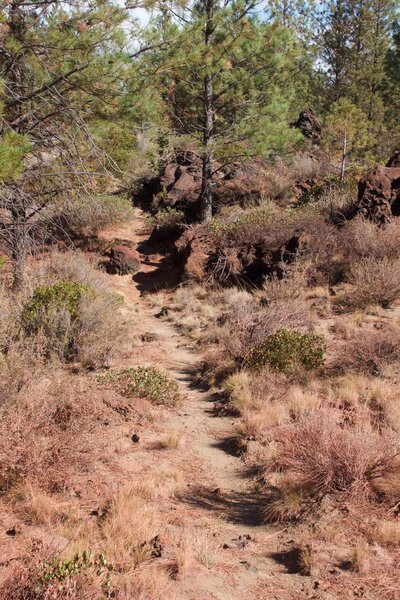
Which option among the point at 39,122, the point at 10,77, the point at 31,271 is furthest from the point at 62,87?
the point at 31,271

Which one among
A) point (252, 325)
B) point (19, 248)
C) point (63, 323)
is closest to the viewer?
point (63, 323)

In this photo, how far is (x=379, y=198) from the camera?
11.5 m

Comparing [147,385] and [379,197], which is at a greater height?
[379,197]

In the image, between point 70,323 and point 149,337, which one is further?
point 149,337

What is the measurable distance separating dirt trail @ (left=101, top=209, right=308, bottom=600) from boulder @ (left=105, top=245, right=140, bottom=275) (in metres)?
4.56

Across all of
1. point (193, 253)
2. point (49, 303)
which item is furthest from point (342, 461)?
point (193, 253)

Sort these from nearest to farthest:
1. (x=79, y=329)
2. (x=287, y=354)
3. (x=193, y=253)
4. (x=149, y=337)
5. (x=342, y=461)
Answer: (x=342, y=461)
(x=287, y=354)
(x=79, y=329)
(x=149, y=337)
(x=193, y=253)

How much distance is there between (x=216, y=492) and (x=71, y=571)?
2.15 metres

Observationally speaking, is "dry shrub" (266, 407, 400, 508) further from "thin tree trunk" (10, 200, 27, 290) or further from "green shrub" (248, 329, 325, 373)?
"thin tree trunk" (10, 200, 27, 290)

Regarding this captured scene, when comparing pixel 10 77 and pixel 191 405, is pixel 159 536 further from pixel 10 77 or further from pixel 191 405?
pixel 10 77

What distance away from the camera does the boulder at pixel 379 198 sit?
37.2 feet

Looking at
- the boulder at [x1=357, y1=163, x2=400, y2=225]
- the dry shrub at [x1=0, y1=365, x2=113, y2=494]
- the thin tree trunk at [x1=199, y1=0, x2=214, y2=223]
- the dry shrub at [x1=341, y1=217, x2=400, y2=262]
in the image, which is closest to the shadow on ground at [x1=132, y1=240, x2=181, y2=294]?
the thin tree trunk at [x1=199, y1=0, x2=214, y2=223]

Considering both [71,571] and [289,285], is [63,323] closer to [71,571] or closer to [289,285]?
[289,285]

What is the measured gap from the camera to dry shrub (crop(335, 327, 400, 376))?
22.9ft
